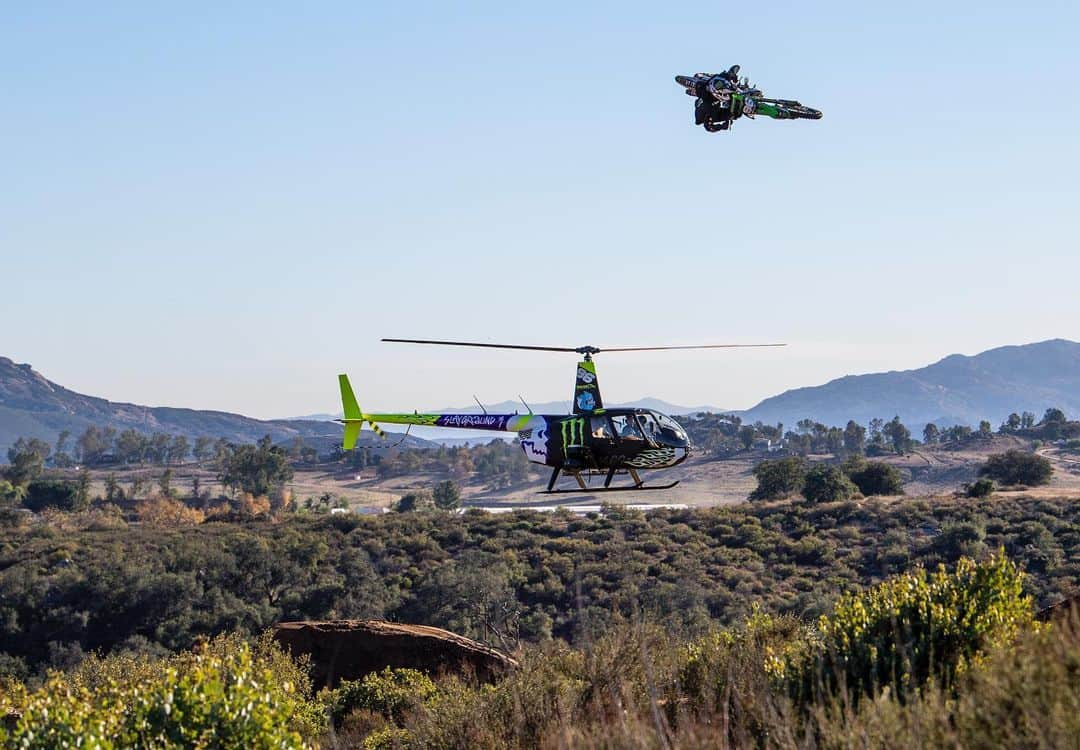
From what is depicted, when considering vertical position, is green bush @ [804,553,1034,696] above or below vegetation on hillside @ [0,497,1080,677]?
above

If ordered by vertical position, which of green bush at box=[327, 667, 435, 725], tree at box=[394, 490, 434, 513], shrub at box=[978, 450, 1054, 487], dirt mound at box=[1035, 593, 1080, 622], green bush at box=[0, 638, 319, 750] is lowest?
green bush at box=[327, 667, 435, 725]

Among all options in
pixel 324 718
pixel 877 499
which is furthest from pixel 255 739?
pixel 877 499

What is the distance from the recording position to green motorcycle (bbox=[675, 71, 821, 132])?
27.0m

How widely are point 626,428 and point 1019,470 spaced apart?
70.2 metres

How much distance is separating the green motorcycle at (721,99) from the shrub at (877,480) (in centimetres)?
5917

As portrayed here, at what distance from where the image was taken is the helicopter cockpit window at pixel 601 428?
98.4 feet

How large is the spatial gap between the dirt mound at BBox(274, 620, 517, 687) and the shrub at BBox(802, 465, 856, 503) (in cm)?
4146

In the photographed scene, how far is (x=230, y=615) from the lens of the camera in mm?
56844

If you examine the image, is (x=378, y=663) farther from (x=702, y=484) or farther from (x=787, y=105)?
(x=702, y=484)

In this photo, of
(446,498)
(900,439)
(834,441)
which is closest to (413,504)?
(446,498)

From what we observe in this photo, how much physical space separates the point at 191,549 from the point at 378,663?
3253 cm

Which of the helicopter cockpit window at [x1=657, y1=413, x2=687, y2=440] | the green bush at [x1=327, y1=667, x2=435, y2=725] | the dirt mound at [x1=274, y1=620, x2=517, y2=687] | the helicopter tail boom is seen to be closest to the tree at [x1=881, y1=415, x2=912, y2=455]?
the dirt mound at [x1=274, y1=620, x2=517, y2=687]

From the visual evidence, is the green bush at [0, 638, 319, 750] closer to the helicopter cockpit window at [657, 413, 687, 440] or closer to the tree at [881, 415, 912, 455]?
the helicopter cockpit window at [657, 413, 687, 440]

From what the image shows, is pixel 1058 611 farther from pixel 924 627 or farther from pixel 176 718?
pixel 176 718
